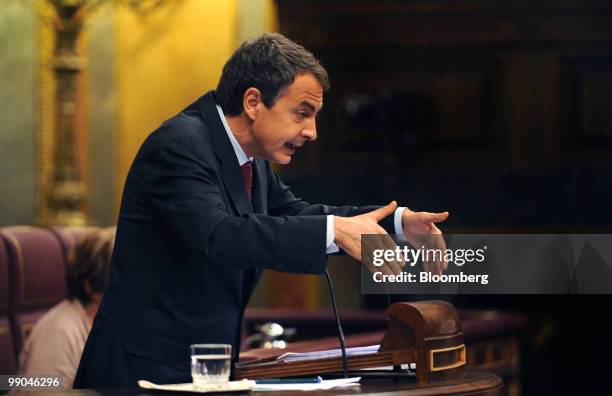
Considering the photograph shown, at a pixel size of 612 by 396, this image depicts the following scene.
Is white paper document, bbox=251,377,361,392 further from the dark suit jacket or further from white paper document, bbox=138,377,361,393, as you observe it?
the dark suit jacket

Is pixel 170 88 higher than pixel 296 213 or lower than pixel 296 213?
higher

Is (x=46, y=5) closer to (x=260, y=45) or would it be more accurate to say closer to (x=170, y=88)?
(x=170, y=88)

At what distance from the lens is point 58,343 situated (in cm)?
329

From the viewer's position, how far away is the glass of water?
190 cm

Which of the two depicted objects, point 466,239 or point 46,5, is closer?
point 466,239

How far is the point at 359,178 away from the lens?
5.88 metres

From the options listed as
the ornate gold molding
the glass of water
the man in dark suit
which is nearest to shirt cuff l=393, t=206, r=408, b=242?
the man in dark suit

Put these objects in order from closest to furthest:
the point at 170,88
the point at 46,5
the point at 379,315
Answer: the point at 379,315, the point at 46,5, the point at 170,88

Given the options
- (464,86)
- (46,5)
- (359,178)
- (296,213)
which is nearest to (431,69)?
(464,86)

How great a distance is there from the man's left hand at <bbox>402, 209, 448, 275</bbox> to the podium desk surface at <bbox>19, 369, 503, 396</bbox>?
7.8 inches

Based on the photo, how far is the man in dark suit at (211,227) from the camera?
200cm

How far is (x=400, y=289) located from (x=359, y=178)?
3.72 m

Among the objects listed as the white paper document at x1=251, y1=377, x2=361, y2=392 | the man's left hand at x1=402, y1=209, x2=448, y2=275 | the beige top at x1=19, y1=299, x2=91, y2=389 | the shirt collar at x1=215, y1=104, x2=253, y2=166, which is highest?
the shirt collar at x1=215, y1=104, x2=253, y2=166

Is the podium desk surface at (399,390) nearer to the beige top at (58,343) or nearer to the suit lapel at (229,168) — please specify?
the suit lapel at (229,168)
